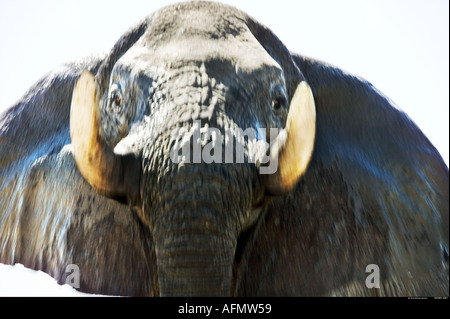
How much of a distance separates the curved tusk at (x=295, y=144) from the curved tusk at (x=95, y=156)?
1.61 ft

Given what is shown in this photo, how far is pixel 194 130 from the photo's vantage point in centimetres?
229

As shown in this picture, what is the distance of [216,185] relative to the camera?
2.26m

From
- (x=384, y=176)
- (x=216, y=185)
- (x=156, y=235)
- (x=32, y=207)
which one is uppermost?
(x=216, y=185)

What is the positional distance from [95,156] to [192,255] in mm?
672

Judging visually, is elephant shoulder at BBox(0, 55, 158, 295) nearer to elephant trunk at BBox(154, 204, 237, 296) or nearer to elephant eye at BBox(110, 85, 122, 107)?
elephant eye at BBox(110, 85, 122, 107)

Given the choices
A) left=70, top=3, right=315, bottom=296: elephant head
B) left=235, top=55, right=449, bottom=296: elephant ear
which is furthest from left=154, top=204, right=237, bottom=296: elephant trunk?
left=235, top=55, right=449, bottom=296: elephant ear

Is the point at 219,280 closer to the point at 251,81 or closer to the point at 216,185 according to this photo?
the point at 216,185

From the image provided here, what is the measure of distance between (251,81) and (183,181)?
1.90 ft

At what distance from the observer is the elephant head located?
223cm

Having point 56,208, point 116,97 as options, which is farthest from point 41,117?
point 116,97

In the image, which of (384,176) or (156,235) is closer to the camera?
(156,235)

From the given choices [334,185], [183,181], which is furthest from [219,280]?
[334,185]

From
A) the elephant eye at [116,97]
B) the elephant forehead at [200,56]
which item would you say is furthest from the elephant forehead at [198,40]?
the elephant eye at [116,97]

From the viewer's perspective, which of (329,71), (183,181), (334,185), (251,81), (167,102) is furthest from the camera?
(329,71)
